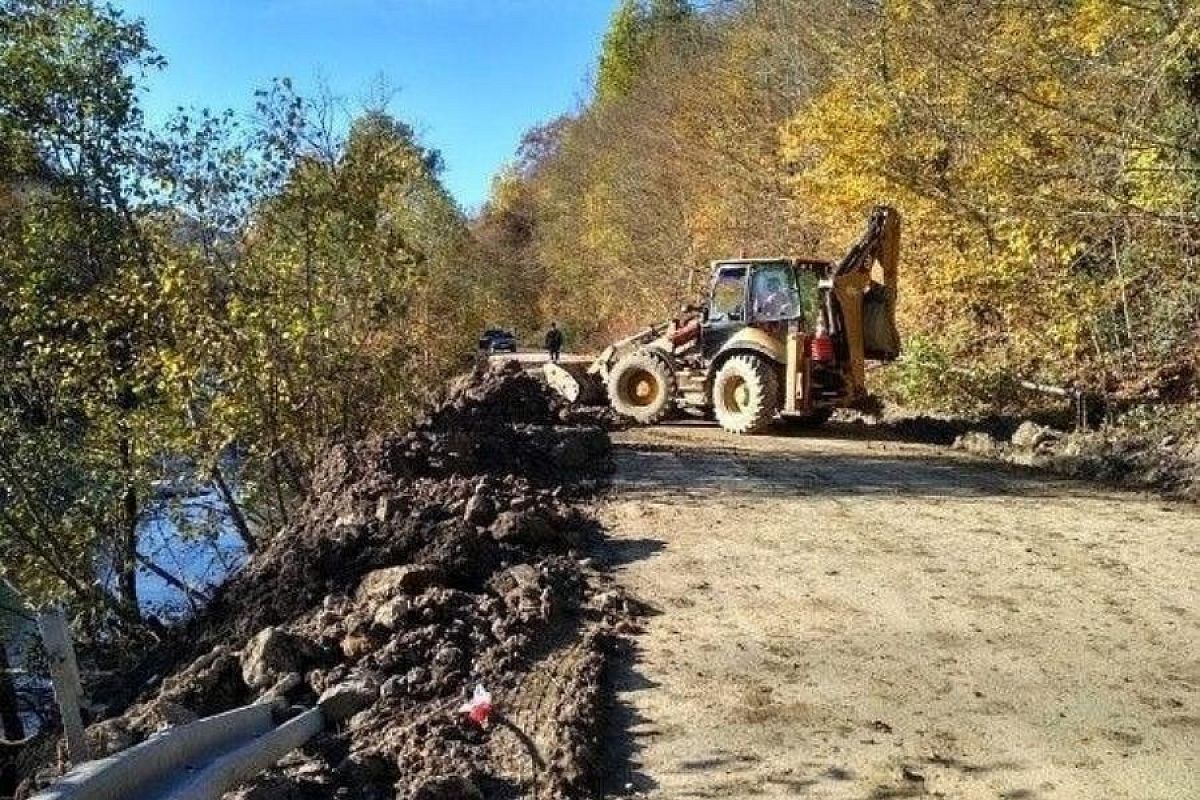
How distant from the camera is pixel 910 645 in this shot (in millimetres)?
5641

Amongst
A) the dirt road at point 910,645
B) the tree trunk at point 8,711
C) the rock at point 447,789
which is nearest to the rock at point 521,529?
the dirt road at point 910,645

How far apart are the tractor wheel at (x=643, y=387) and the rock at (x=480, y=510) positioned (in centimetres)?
717

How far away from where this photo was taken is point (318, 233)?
37.1 ft

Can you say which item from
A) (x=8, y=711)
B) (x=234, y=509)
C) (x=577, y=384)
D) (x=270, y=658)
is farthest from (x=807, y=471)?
(x=8, y=711)

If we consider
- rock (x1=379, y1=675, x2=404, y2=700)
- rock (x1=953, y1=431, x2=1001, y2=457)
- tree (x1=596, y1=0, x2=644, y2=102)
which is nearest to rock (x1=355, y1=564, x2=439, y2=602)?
rock (x1=379, y1=675, x2=404, y2=700)

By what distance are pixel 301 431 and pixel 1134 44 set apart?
30.8 ft

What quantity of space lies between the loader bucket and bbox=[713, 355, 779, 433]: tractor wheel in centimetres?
247

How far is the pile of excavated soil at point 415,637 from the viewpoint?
4.29m

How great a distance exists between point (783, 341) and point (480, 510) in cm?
689

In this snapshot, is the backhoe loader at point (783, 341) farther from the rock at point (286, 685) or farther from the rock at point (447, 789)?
the rock at point (447, 789)

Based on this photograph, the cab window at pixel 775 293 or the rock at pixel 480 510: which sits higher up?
the cab window at pixel 775 293

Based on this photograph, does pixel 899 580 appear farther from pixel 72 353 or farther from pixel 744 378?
pixel 72 353

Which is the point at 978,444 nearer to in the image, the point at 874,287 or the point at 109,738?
the point at 874,287

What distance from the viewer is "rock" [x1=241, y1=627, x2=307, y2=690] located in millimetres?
5316
